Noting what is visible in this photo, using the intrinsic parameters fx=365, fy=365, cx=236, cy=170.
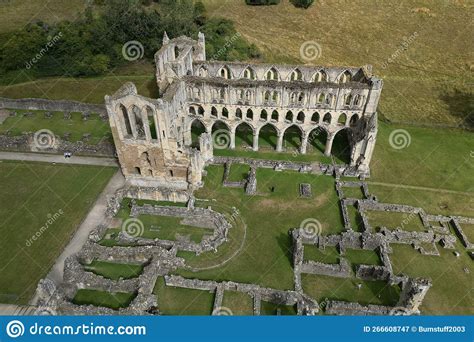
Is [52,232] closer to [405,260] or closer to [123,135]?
[123,135]

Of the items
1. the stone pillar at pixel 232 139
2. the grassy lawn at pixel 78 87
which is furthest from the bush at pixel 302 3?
the stone pillar at pixel 232 139

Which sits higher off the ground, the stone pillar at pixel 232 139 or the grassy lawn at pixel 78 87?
the stone pillar at pixel 232 139

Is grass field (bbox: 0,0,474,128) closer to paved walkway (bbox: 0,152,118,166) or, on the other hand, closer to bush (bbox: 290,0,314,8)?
bush (bbox: 290,0,314,8)

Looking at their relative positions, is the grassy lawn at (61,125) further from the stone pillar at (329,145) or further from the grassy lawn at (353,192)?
the grassy lawn at (353,192)

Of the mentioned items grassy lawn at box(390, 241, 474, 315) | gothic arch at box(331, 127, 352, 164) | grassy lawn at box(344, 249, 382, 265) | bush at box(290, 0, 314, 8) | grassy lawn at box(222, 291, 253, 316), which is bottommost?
grassy lawn at box(390, 241, 474, 315)

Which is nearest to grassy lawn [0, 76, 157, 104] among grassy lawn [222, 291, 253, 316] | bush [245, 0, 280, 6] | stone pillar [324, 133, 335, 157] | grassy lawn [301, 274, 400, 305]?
stone pillar [324, 133, 335, 157]

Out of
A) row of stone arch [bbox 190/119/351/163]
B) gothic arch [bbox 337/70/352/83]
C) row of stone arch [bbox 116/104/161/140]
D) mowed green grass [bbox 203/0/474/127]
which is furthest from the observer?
mowed green grass [bbox 203/0/474/127]
